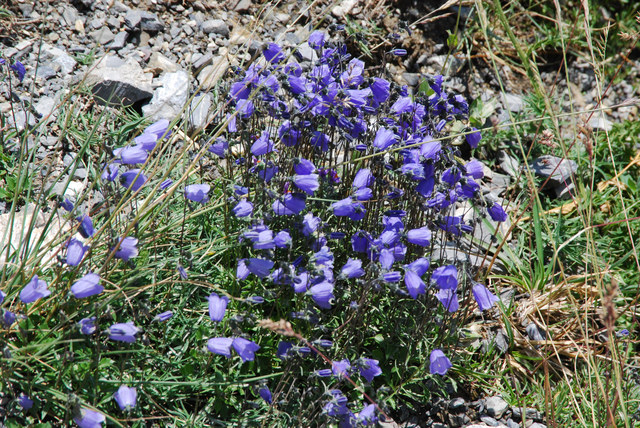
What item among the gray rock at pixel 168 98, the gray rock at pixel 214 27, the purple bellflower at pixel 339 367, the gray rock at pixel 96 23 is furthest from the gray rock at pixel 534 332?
the gray rock at pixel 96 23

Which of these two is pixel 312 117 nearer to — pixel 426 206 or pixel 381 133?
pixel 381 133

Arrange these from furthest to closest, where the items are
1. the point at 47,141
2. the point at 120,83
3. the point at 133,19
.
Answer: the point at 133,19 → the point at 120,83 → the point at 47,141

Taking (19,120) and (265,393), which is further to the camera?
(19,120)

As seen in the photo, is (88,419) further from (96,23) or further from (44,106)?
(96,23)

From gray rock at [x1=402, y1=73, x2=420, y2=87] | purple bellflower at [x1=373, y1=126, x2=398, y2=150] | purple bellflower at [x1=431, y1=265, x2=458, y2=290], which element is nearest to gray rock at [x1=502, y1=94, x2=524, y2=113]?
gray rock at [x1=402, y1=73, x2=420, y2=87]

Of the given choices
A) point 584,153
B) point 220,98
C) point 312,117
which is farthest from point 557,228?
point 220,98

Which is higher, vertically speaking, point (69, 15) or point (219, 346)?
point (69, 15)

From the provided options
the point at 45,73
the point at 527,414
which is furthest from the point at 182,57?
the point at 527,414
